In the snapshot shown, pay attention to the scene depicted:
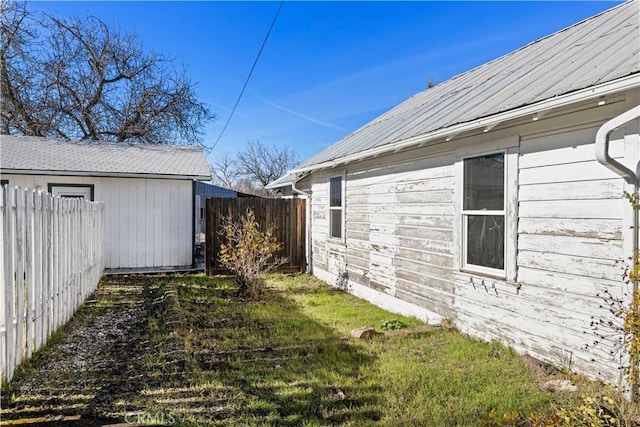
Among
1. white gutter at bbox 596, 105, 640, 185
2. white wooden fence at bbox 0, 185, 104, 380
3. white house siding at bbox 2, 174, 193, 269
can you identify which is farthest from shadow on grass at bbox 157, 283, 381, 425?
white house siding at bbox 2, 174, 193, 269

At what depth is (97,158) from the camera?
11.1 m

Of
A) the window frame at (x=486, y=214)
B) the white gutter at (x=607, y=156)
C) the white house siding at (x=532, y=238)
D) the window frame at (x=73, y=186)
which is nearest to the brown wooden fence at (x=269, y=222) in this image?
the window frame at (x=73, y=186)

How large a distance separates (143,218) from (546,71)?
382 inches

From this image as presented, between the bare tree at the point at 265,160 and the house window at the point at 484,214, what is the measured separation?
A: 108 ft

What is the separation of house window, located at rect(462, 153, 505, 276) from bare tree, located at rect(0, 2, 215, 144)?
70.5 feet

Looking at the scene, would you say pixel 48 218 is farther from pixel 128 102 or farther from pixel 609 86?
pixel 128 102

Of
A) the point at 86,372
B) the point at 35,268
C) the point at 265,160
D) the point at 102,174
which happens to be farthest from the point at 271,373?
the point at 265,160

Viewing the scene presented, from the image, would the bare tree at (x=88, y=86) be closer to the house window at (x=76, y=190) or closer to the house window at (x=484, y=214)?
the house window at (x=76, y=190)

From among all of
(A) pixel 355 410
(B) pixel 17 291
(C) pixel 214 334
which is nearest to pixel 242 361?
(C) pixel 214 334

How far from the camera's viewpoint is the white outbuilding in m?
10.1

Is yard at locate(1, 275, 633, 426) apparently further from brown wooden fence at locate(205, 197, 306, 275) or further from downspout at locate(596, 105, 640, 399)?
brown wooden fence at locate(205, 197, 306, 275)

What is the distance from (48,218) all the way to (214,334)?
8.01ft

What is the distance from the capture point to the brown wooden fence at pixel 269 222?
33.1 ft

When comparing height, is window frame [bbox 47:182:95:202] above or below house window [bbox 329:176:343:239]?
above
